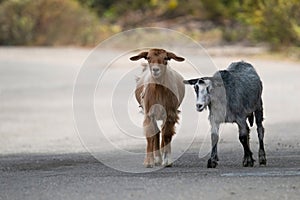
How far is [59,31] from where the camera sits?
49906 mm

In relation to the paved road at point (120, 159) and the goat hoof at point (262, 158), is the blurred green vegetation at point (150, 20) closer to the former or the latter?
the paved road at point (120, 159)

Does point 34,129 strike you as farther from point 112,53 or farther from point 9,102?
point 112,53

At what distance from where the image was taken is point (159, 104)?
13.7 metres

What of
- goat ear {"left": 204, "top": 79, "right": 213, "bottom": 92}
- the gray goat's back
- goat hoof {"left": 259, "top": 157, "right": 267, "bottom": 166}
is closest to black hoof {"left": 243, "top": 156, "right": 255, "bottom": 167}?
goat hoof {"left": 259, "top": 157, "right": 267, "bottom": 166}

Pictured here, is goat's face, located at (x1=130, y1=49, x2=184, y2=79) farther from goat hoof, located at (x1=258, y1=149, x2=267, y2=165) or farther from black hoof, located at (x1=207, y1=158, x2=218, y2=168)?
goat hoof, located at (x1=258, y1=149, x2=267, y2=165)

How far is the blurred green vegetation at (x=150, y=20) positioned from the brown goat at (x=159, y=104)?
29263mm

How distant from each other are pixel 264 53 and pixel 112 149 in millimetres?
27261

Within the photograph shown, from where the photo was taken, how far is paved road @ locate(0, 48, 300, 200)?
1112 cm

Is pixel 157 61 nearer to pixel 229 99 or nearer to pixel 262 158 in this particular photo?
pixel 229 99

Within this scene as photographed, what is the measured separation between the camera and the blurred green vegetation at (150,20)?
147 feet

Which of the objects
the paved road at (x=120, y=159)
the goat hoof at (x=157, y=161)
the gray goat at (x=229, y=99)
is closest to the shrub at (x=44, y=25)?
the paved road at (x=120, y=159)

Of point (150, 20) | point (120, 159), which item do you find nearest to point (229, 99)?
point (120, 159)

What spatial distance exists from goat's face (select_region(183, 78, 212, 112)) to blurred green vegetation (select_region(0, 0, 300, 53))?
29.8 metres

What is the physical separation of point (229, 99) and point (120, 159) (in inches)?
99.3
